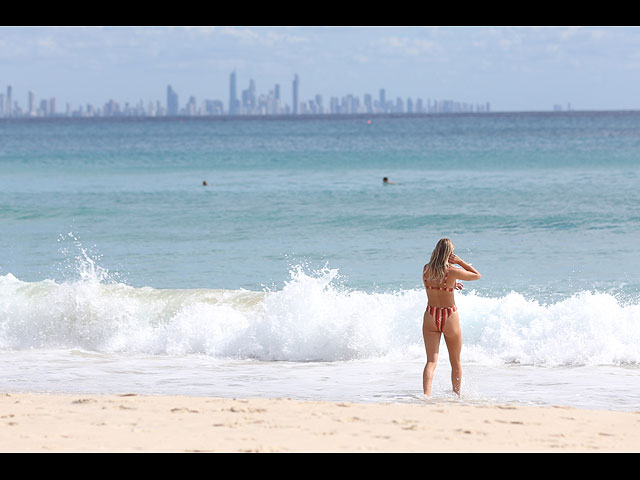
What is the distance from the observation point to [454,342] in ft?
27.8

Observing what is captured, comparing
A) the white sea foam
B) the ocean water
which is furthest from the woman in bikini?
the white sea foam

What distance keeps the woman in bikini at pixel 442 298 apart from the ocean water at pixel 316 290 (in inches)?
20.9

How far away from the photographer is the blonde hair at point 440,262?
8.18 metres

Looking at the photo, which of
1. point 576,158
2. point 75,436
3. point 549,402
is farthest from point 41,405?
point 576,158

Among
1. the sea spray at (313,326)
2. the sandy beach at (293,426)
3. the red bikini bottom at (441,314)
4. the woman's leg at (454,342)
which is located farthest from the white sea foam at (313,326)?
the sandy beach at (293,426)

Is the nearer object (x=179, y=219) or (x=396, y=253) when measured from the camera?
(x=396, y=253)

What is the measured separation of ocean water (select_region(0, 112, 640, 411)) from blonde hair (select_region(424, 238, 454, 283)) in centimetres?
126

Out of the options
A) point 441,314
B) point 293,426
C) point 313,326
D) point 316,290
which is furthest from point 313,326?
point 293,426

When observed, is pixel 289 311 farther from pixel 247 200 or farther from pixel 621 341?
pixel 247 200

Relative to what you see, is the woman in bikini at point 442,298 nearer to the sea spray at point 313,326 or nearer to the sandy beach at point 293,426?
the sandy beach at point 293,426

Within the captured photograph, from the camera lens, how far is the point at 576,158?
46.8 metres

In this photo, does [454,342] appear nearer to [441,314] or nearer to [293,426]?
[441,314]

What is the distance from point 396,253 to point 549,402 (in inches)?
384
